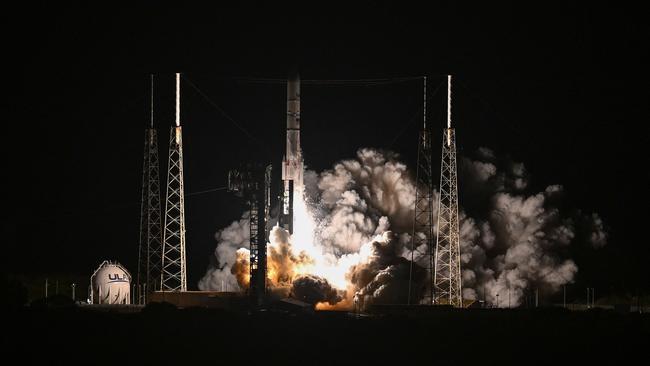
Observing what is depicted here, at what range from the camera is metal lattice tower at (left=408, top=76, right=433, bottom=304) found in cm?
7550

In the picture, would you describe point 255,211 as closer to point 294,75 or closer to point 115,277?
point 115,277

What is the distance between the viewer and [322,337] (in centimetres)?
6494

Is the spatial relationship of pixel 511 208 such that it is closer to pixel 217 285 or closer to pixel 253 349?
pixel 217 285

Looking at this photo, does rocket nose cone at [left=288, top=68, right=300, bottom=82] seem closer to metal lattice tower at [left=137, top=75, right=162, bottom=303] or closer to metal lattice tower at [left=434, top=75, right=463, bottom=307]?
metal lattice tower at [left=434, top=75, right=463, bottom=307]

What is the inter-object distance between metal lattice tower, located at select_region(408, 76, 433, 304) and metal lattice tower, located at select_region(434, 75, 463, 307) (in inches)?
30.1

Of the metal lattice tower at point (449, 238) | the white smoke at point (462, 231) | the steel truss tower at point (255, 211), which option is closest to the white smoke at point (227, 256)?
the white smoke at point (462, 231)

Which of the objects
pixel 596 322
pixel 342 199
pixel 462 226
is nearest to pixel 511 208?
pixel 462 226

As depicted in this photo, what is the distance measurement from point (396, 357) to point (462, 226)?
29.6m

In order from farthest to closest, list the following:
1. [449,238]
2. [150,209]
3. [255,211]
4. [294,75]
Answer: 1. [294,75]
2. [255,211]
3. [449,238]
4. [150,209]

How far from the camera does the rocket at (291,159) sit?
84.6m

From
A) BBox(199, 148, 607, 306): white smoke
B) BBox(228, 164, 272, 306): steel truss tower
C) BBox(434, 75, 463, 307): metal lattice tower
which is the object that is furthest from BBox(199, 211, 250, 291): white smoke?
BBox(434, 75, 463, 307): metal lattice tower

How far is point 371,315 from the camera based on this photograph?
3007 inches

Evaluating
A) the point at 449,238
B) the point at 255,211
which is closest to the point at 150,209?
the point at 255,211

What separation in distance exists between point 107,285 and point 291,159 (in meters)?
12.9
